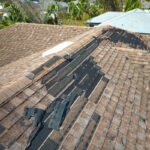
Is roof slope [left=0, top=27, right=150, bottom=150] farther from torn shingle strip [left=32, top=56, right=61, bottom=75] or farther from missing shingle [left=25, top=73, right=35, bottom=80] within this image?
missing shingle [left=25, top=73, right=35, bottom=80]

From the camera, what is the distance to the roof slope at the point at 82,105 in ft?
Answer: 7.90

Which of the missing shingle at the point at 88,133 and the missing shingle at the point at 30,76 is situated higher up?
the missing shingle at the point at 30,76

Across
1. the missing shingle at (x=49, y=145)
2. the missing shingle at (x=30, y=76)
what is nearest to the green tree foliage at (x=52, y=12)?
the missing shingle at (x=30, y=76)

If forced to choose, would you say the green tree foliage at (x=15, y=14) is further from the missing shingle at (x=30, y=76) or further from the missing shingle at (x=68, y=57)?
the missing shingle at (x=30, y=76)

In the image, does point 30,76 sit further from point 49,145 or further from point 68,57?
point 49,145

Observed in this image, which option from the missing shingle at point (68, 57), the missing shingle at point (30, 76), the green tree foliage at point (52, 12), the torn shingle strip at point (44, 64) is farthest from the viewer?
the green tree foliage at point (52, 12)

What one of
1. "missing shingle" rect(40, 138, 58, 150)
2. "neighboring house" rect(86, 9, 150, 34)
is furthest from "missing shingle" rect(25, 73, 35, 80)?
"neighboring house" rect(86, 9, 150, 34)

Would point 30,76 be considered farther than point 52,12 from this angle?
No

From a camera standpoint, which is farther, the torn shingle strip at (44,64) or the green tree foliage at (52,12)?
the green tree foliage at (52,12)

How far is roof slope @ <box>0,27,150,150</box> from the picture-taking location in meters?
2.41

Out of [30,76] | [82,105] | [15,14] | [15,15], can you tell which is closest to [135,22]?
[82,105]

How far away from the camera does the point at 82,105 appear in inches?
128

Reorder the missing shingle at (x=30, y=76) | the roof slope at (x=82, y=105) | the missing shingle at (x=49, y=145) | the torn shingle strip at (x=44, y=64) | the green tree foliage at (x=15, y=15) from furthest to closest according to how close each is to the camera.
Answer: the green tree foliage at (x=15, y=15)
the torn shingle strip at (x=44, y=64)
the missing shingle at (x=30, y=76)
the roof slope at (x=82, y=105)
the missing shingle at (x=49, y=145)

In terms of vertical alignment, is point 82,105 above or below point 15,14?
below
